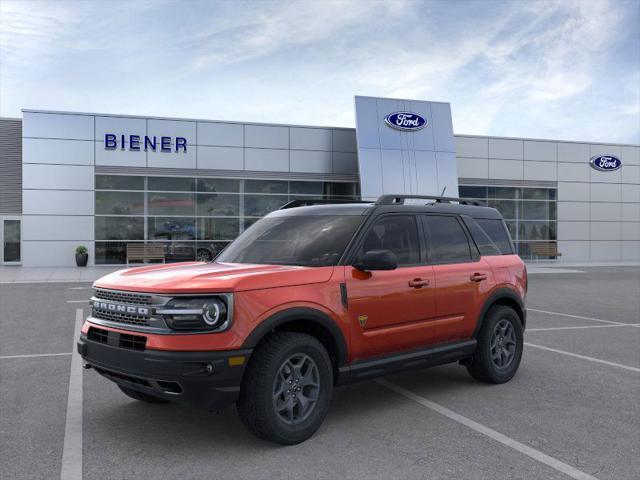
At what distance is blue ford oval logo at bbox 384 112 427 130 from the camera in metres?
27.4

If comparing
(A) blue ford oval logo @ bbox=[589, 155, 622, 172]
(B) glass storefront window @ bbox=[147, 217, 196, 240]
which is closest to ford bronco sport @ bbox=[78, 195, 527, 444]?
(B) glass storefront window @ bbox=[147, 217, 196, 240]

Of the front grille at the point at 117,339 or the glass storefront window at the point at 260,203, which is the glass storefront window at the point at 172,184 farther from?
the front grille at the point at 117,339

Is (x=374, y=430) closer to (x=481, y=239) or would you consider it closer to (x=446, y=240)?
(x=446, y=240)

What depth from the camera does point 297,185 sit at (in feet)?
92.0

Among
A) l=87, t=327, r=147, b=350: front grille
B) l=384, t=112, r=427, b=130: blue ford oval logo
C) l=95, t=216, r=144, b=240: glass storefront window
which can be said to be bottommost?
l=87, t=327, r=147, b=350: front grille

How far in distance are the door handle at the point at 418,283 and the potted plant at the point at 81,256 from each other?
885 inches

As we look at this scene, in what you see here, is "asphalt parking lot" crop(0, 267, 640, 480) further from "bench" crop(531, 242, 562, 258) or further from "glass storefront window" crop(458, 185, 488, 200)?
"bench" crop(531, 242, 562, 258)

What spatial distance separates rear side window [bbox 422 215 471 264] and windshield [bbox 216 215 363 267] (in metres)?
0.90

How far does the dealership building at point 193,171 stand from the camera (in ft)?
81.9

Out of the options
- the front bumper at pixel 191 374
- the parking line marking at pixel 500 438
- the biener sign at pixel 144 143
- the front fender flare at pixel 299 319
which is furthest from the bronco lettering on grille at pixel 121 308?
the biener sign at pixel 144 143

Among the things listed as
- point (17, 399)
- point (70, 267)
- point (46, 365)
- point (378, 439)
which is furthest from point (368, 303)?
point (70, 267)

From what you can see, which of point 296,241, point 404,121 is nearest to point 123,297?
point 296,241

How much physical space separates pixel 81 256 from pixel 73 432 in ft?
72.0

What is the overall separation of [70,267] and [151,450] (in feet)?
74.4
